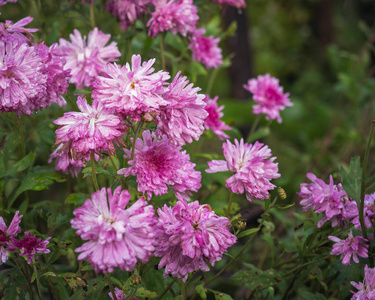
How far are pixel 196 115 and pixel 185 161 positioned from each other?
0.28 ft

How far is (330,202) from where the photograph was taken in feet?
3.00

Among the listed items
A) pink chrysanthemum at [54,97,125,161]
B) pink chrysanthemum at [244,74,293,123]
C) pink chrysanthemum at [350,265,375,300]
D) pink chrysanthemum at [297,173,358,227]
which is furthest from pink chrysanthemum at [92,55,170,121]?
pink chrysanthemum at [244,74,293,123]

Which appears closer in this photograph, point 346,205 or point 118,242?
point 118,242

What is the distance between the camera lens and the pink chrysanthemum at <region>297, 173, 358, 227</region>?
2.98 ft

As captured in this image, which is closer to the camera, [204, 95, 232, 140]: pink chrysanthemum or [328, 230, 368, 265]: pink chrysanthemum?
[328, 230, 368, 265]: pink chrysanthemum

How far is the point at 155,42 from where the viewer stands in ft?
4.67

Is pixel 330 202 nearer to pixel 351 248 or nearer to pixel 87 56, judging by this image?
pixel 351 248

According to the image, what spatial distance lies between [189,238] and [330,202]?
0.34 meters

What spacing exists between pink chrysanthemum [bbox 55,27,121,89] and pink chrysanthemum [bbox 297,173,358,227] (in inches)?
20.7

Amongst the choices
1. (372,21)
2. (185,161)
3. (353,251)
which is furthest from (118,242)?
(372,21)

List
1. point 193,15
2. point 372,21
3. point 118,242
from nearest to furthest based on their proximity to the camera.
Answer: point 118,242
point 193,15
point 372,21

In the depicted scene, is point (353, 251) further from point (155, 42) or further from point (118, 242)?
point (155, 42)

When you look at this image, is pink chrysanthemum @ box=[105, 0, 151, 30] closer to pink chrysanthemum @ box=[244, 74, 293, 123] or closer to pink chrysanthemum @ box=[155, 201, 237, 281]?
pink chrysanthemum @ box=[244, 74, 293, 123]

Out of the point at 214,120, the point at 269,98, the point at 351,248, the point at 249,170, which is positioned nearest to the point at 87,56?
the point at 214,120
